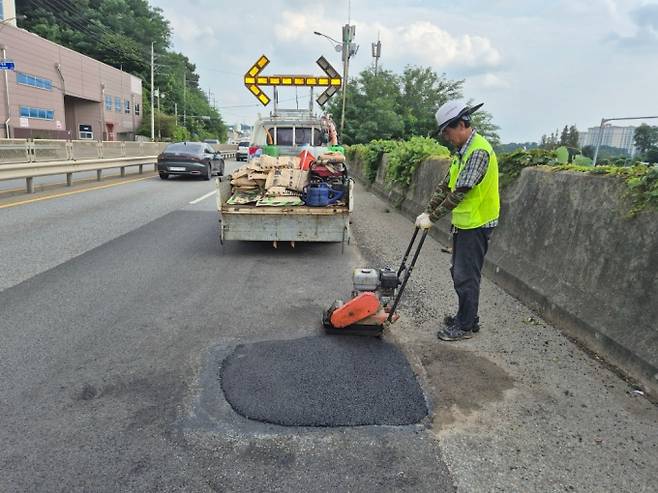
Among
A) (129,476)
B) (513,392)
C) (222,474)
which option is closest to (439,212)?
(513,392)

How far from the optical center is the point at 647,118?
5773 millimetres

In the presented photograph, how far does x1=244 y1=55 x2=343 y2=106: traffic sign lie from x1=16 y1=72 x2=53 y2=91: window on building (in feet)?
123

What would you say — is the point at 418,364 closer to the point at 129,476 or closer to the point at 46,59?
the point at 129,476

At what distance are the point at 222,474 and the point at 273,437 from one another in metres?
0.40

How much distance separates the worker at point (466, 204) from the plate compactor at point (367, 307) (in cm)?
36

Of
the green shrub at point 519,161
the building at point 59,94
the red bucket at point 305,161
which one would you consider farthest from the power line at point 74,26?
the green shrub at point 519,161

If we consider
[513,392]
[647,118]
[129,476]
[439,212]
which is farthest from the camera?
[647,118]

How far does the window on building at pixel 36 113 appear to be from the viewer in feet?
135

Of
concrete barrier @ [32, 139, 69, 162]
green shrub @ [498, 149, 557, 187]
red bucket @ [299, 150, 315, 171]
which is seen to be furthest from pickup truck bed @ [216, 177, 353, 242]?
concrete barrier @ [32, 139, 69, 162]

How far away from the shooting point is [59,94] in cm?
4747

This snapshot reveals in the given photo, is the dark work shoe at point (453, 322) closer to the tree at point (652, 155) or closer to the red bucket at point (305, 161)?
the tree at point (652, 155)

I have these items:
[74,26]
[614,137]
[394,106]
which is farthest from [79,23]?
[614,137]

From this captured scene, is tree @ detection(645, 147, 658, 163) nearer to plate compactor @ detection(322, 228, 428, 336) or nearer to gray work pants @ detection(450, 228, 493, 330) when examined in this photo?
gray work pants @ detection(450, 228, 493, 330)

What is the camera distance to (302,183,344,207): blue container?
7.11m
